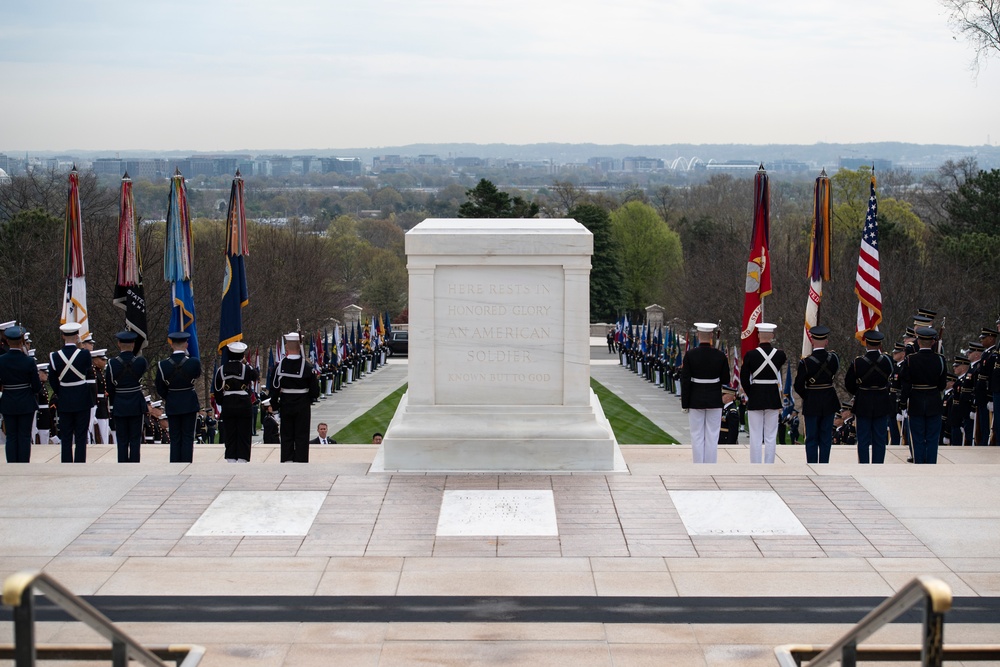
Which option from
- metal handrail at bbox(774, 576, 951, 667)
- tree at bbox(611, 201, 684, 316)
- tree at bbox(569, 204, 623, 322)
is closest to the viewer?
metal handrail at bbox(774, 576, 951, 667)

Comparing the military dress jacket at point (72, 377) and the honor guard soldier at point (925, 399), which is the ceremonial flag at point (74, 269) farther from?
the honor guard soldier at point (925, 399)

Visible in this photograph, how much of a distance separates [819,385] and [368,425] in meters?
15.4

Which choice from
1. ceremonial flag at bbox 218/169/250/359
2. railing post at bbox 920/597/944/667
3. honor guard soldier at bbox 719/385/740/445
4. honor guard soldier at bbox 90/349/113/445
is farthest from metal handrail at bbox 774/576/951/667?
ceremonial flag at bbox 218/169/250/359

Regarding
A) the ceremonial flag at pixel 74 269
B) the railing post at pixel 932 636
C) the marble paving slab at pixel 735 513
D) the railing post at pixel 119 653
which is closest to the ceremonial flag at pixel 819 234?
the marble paving slab at pixel 735 513

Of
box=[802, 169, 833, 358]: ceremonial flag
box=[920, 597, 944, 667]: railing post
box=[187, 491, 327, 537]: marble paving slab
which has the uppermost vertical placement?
box=[802, 169, 833, 358]: ceremonial flag

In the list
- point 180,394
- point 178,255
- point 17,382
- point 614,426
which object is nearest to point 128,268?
point 178,255

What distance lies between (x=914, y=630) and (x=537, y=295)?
14.9 feet

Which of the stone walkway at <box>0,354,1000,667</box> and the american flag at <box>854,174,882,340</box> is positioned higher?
the american flag at <box>854,174,882,340</box>

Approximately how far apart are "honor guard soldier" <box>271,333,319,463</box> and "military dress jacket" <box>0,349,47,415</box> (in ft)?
7.37

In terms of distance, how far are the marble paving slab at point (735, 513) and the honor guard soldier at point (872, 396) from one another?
8.11 feet

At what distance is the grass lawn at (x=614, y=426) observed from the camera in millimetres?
23922

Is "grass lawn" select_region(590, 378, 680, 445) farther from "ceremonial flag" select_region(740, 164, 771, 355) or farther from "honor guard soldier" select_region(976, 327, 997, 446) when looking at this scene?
"honor guard soldier" select_region(976, 327, 997, 446)

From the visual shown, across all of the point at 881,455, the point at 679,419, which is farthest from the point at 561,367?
the point at 679,419

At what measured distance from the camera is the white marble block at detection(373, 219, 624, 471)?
991 centimetres
